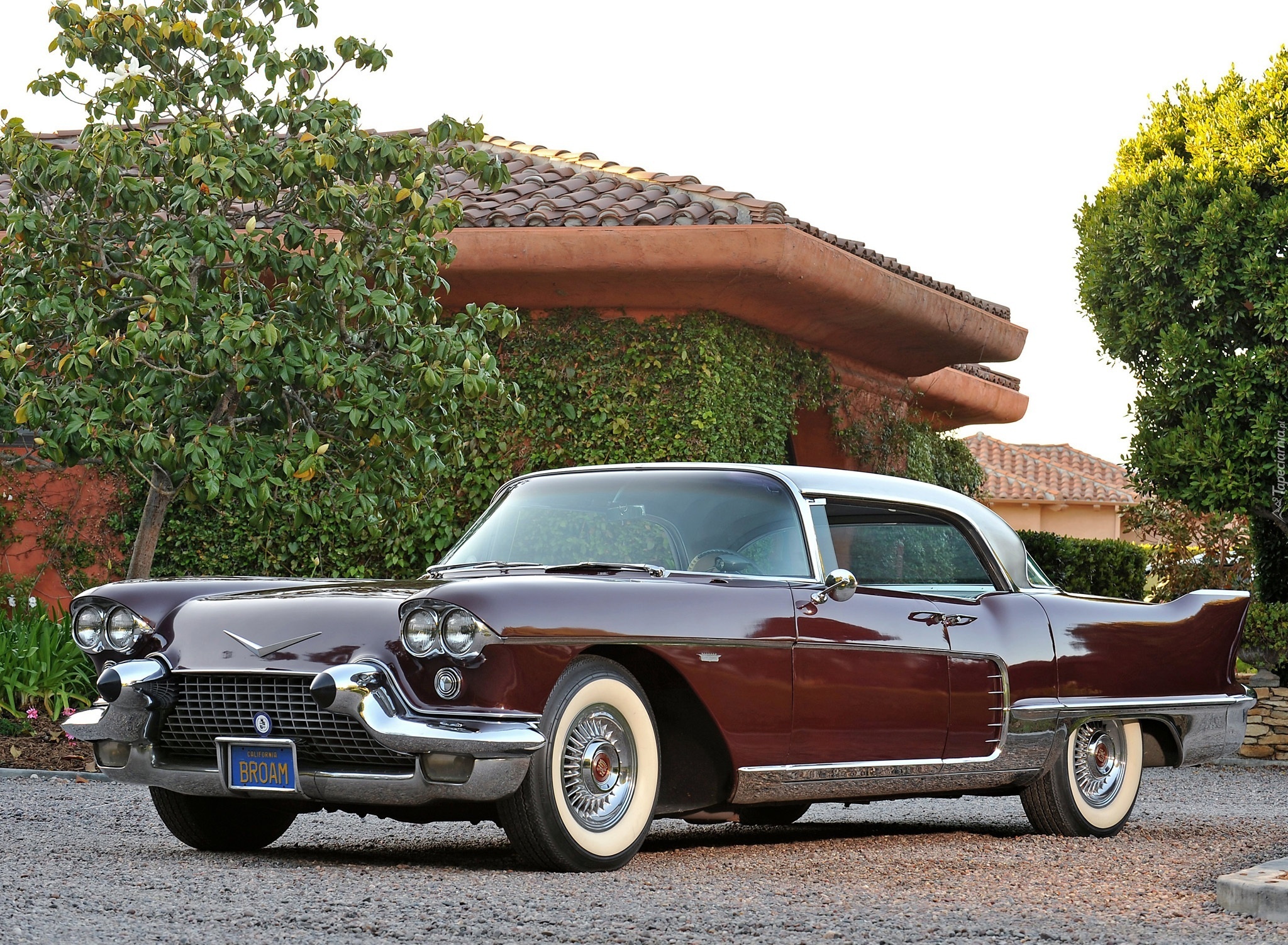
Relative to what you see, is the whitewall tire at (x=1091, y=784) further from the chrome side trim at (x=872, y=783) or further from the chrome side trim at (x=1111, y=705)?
the chrome side trim at (x=872, y=783)

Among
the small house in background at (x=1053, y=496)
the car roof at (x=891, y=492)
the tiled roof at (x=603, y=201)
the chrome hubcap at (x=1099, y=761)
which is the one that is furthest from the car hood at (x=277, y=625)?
the small house in background at (x=1053, y=496)

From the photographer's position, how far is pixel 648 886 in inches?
209

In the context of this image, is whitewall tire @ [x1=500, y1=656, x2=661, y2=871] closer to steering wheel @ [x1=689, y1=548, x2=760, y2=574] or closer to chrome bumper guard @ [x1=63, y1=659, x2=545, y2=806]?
chrome bumper guard @ [x1=63, y1=659, x2=545, y2=806]

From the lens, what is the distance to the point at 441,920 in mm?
4551

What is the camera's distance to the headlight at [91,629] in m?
6.11

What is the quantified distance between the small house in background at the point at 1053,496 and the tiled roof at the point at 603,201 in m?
29.6

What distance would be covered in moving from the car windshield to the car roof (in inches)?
2.5

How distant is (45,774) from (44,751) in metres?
0.57

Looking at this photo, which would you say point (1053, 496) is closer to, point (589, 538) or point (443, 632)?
point (589, 538)

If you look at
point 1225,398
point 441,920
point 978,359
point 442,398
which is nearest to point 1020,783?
point 441,920

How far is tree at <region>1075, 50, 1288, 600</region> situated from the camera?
13.6m

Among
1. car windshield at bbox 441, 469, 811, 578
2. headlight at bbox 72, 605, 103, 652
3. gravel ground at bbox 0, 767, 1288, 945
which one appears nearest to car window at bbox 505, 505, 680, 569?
car windshield at bbox 441, 469, 811, 578

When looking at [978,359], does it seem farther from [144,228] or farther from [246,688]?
[246,688]

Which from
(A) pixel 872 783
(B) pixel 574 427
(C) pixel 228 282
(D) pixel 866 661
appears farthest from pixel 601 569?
(B) pixel 574 427
